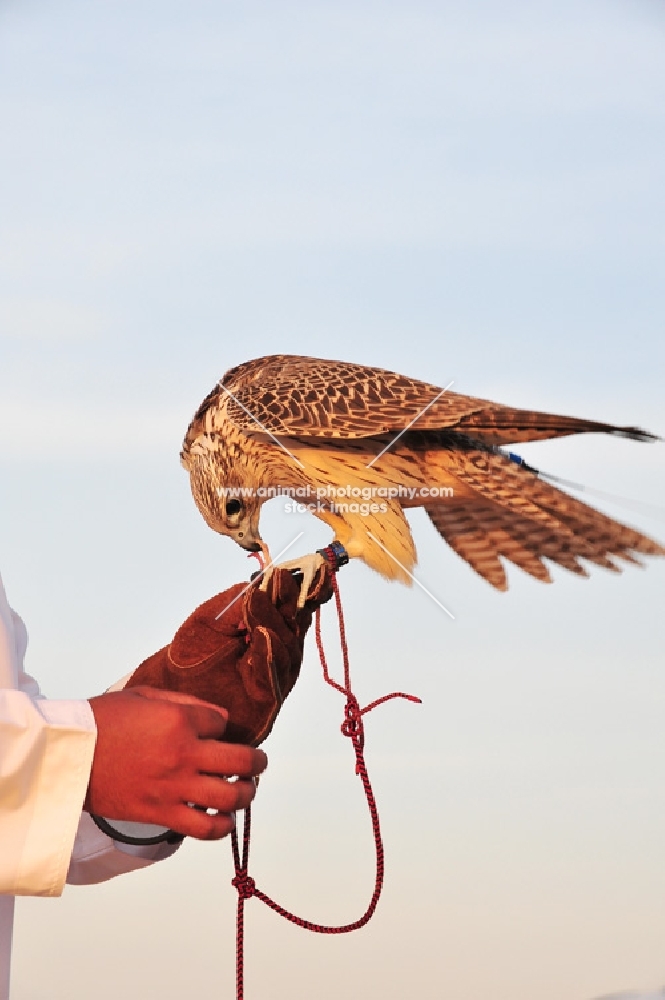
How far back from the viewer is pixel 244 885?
5.51 ft

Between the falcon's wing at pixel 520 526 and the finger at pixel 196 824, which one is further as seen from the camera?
the falcon's wing at pixel 520 526

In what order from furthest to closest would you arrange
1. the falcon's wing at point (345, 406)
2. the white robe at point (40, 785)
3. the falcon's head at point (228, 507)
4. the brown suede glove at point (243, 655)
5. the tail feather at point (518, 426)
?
1. the falcon's head at point (228, 507)
2. the falcon's wing at point (345, 406)
3. the tail feather at point (518, 426)
4. the brown suede glove at point (243, 655)
5. the white robe at point (40, 785)

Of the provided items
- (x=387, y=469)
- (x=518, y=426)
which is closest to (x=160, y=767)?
(x=518, y=426)

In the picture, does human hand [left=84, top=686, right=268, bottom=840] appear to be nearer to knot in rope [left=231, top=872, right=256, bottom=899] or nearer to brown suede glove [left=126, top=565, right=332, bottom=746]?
knot in rope [left=231, top=872, right=256, bottom=899]

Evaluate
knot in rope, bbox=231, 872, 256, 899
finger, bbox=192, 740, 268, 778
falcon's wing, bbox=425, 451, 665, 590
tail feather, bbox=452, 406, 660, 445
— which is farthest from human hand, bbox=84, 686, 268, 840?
falcon's wing, bbox=425, 451, 665, 590

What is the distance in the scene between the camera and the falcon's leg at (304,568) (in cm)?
201

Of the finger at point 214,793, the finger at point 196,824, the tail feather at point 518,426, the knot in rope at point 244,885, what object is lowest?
the knot in rope at point 244,885

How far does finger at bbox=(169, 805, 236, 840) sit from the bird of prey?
3.16ft

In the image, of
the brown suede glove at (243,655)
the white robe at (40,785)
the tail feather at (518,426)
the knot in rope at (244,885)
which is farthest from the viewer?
the tail feather at (518,426)

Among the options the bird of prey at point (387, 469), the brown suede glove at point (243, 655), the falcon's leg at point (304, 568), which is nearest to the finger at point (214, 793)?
the brown suede glove at point (243, 655)

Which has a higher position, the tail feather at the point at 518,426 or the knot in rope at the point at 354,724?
the tail feather at the point at 518,426

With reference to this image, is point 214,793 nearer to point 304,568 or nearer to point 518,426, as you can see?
point 304,568

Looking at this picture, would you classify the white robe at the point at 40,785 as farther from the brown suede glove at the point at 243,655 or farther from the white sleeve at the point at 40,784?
the brown suede glove at the point at 243,655

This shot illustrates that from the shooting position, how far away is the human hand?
4.30 ft
